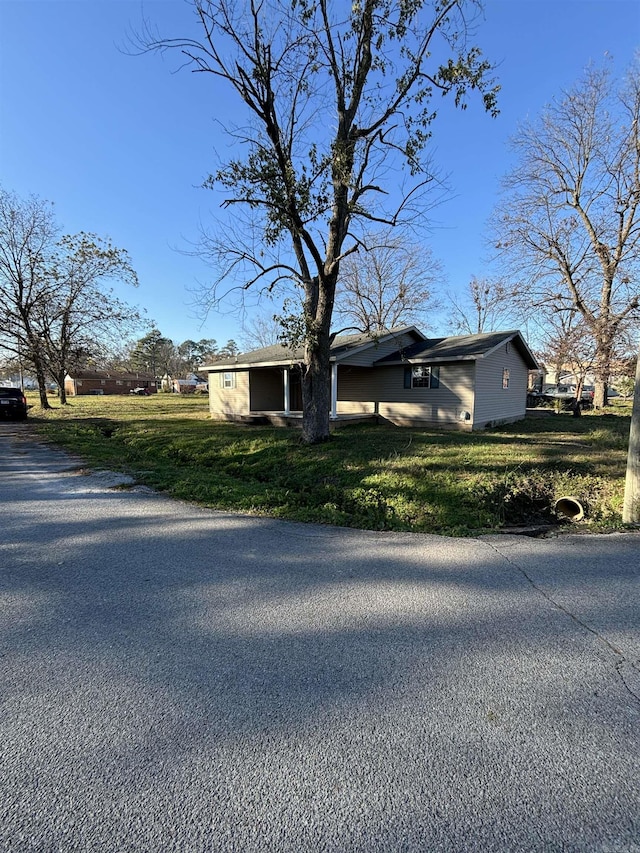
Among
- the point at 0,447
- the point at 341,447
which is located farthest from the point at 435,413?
the point at 0,447

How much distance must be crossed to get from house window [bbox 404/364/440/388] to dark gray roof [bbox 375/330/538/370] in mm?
455

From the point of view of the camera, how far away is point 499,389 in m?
15.5

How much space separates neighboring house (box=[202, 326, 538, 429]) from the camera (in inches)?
557

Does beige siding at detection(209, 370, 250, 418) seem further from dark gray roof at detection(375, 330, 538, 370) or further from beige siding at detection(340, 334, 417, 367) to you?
dark gray roof at detection(375, 330, 538, 370)

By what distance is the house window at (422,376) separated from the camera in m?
14.8

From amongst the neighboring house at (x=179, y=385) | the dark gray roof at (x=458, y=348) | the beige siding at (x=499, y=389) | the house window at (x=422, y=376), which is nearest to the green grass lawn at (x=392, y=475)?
the beige siding at (x=499, y=389)

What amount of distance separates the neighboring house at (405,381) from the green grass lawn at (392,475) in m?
3.35

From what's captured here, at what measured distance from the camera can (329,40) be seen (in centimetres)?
821

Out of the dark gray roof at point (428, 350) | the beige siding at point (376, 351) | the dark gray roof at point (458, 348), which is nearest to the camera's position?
the dark gray roof at point (458, 348)

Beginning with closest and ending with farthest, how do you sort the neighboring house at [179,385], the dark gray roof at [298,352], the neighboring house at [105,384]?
the dark gray roof at [298,352]
the neighboring house at [105,384]
the neighboring house at [179,385]

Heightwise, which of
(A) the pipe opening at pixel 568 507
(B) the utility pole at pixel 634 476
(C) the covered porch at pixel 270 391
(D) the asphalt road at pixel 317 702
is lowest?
(A) the pipe opening at pixel 568 507

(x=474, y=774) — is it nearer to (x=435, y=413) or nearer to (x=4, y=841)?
(x=4, y=841)

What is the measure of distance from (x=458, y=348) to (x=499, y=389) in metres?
2.47

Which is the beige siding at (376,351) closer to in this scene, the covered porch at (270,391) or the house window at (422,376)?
the house window at (422,376)
